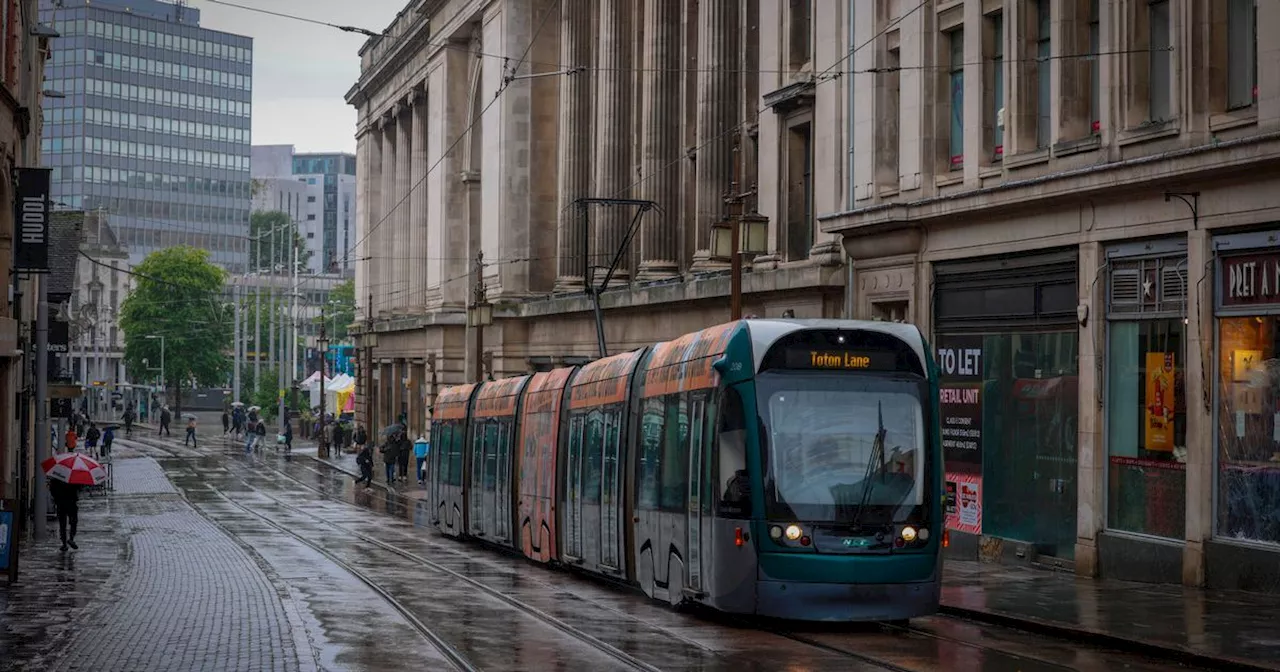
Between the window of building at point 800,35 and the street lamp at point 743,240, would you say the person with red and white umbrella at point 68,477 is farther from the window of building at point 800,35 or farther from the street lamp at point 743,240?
the window of building at point 800,35

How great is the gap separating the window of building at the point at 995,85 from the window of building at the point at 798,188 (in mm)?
8289

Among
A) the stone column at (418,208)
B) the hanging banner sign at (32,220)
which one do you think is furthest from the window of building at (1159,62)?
the stone column at (418,208)

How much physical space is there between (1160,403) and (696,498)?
7.45 m

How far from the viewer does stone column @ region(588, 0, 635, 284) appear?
163ft

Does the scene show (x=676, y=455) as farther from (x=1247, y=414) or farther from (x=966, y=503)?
(x=966, y=503)

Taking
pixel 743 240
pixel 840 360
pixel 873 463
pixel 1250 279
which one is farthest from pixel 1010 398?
pixel 873 463

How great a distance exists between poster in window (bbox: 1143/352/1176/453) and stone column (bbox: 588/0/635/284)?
2737cm

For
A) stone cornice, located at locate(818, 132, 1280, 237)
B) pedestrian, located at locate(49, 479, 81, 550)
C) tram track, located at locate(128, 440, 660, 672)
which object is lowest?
tram track, located at locate(128, 440, 660, 672)

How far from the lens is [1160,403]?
22812 millimetres

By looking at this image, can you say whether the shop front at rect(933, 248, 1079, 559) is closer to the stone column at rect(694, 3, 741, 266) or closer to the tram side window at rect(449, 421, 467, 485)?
the tram side window at rect(449, 421, 467, 485)

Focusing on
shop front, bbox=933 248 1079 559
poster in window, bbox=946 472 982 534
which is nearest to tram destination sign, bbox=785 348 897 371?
shop front, bbox=933 248 1079 559

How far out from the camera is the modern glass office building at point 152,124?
529ft

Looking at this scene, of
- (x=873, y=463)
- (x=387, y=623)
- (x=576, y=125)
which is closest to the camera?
(x=873, y=463)

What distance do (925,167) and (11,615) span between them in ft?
52.3
